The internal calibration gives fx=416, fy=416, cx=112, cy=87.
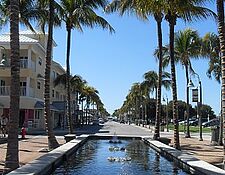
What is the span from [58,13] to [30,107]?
26.7 m

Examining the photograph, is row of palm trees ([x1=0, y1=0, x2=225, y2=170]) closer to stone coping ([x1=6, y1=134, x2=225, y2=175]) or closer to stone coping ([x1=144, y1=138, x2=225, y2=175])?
stone coping ([x1=6, y1=134, x2=225, y2=175])

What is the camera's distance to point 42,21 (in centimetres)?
2338

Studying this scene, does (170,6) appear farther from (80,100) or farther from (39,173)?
(80,100)

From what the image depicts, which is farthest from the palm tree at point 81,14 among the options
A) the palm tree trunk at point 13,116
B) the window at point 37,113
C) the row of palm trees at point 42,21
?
the window at point 37,113

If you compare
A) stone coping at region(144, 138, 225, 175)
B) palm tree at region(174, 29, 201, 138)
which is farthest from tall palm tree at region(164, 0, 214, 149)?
palm tree at region(174, 29, 201, 138)

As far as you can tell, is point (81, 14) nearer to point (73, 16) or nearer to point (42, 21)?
point (73, 16)

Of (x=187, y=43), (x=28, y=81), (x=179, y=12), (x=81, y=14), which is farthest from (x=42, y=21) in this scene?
(x=28, y=81)

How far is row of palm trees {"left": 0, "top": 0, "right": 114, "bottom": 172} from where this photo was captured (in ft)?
40.1

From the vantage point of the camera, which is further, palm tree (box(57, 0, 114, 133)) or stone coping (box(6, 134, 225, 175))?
palm tree (box(57, 0, 114, 133))

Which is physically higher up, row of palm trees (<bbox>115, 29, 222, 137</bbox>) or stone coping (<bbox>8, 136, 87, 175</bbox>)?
row of palm trees (<bbox>115, 29, 222, 137</bbox>)

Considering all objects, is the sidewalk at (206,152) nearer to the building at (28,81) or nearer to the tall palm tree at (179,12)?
the tall palm tree at (179,12)

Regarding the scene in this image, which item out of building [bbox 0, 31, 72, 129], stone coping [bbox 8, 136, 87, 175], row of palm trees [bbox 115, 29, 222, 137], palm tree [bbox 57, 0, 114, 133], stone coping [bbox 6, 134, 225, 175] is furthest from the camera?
building [bbox 0, 31, 72, 129]

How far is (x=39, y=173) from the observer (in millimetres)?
11500

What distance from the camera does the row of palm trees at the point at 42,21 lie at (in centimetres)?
1221
